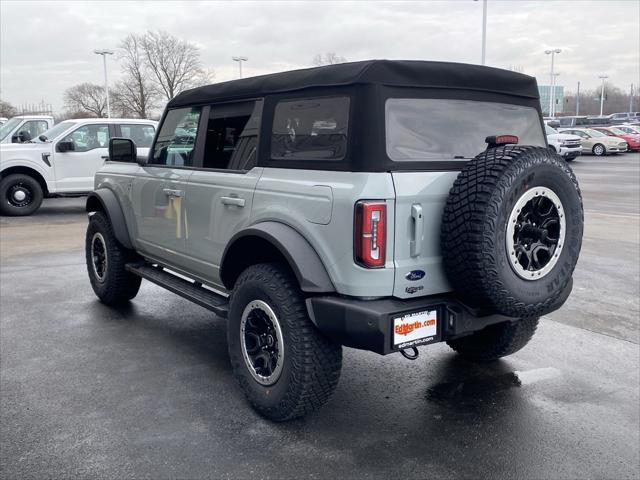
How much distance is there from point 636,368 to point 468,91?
2453 millimetres

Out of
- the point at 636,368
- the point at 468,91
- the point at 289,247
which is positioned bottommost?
the point at 636,368

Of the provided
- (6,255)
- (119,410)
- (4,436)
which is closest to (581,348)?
(119,410)

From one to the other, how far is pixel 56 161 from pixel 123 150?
26.3 ft

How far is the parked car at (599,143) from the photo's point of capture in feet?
105

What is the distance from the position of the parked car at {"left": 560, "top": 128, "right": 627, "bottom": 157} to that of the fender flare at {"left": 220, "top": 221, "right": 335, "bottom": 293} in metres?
32.7

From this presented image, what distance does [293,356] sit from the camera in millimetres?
3293

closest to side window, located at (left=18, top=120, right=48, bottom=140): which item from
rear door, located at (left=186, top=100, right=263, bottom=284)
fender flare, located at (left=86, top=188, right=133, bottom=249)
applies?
fender flare, located at (left=86, top=188, right=133, bottom=249)

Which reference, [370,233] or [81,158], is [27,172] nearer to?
[81,158]

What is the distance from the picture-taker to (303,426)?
3549mm

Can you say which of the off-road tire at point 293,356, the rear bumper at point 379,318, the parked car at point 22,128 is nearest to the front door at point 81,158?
the parked car at point 22,128

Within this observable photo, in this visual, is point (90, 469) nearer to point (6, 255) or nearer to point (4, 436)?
point (4, 436)

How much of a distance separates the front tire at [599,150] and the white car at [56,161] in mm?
26650

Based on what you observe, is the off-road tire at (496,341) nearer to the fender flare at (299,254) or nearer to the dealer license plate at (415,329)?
the dealer license plate at (415,329)

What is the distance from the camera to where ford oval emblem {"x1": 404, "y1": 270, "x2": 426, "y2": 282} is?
3107mm
